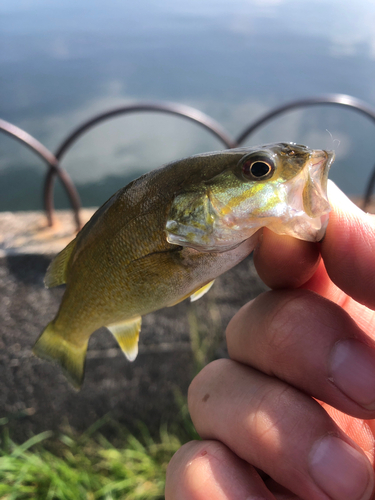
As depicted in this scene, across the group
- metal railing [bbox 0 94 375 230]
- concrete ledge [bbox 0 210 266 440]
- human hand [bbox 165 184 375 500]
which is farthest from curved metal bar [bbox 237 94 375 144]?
human hand [bbox 165 184 375 500]

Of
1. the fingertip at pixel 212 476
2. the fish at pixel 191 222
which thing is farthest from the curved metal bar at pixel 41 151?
the fingertip at pixel 212 476

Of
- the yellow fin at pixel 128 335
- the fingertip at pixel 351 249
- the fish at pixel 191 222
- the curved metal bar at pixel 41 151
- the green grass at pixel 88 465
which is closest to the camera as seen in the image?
the fish at pixel 191 222

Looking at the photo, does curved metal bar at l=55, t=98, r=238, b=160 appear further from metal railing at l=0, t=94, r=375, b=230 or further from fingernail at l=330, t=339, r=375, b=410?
fingernail at l=330, t=339, r=375, b=410

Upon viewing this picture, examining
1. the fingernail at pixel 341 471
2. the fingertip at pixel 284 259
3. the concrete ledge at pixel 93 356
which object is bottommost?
the concrete ledge at pixel 93 356

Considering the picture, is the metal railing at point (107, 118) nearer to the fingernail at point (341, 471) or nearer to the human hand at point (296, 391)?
the human hand at point (296, 391)

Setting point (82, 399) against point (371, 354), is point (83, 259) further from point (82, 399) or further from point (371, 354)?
point (82, 399)

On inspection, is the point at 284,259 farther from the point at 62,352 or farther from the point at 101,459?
the point at 101,459
